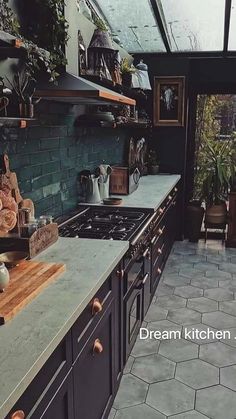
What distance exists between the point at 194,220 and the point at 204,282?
1459 mm

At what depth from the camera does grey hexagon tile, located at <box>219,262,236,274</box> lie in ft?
14.5

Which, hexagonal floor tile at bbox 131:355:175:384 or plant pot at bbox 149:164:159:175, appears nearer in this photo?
hexagonal floor tile at bbox 131:355:175:384

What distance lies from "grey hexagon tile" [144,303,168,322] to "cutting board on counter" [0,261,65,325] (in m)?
1.73

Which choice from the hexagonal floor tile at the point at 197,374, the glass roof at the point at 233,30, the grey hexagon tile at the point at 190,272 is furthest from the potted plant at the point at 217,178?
the hexagonal floor tile at the point at 197,374

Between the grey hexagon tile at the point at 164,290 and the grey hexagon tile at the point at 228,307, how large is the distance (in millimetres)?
511

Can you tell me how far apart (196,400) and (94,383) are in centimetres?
85

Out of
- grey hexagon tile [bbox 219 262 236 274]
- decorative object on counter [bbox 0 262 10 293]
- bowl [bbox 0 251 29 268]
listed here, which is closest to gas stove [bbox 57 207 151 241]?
bowl [bbox 0 251 29 268]

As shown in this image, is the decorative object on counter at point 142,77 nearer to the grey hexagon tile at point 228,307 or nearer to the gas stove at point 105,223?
the gas stove at point 105,223

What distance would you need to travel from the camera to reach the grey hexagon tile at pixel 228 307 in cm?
343

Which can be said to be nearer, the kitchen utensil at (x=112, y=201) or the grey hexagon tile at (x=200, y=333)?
the grey hexagon tile at (x=200, y=333)

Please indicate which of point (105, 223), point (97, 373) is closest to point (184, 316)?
point (105, 223)

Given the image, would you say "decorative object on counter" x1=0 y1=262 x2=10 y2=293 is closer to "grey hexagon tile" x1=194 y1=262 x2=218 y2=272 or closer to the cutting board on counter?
the cutting board on counter

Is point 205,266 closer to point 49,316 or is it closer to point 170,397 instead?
point 170,397

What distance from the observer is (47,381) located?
48.3 inches
